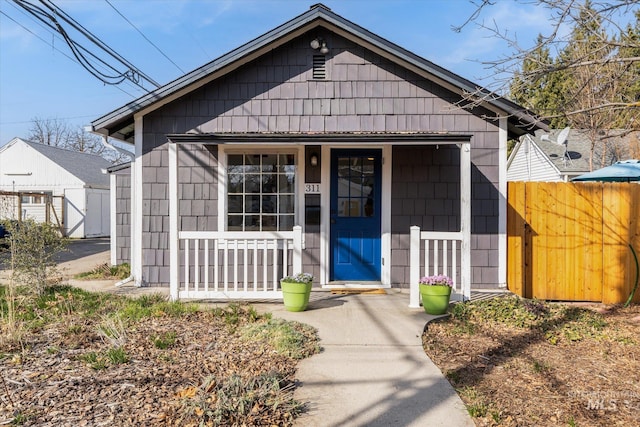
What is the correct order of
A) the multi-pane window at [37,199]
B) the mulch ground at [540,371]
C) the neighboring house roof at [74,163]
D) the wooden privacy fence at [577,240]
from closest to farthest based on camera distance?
the mulch ground at [540,371] → the wooden privacy fence at [577,240] → the multi-pane window at [37,199] → the neighboring house roof at [74,163]

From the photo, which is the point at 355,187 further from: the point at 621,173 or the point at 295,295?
the point at 621,173

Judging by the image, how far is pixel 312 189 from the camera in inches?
253

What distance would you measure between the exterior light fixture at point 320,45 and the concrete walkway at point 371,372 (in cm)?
389

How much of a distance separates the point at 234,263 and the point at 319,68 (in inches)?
131

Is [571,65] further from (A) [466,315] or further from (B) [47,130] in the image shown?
(B) [47,130]

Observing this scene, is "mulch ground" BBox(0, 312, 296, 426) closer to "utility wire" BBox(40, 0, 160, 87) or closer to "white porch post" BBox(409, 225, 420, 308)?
"white porch post" BBox(409, 225, 420, 308)

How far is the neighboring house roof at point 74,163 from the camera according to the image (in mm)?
19016

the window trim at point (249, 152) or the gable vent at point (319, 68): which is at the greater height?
the gable vent at point (319, 68)

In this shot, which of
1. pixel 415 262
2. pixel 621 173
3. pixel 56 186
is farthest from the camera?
pixel 56 186

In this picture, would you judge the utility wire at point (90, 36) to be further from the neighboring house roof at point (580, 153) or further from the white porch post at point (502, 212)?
the neighboring house roof at point (580, 153)

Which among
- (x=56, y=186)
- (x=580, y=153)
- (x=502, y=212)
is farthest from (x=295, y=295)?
(x=56, y=186)

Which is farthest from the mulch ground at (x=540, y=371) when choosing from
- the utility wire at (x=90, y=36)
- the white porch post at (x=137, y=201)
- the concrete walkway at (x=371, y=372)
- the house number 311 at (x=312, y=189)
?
the utility wire at (x=90, y=36)

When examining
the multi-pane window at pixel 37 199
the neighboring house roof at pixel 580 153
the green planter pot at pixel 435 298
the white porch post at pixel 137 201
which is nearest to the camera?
the green planter pot at pixel 435 298

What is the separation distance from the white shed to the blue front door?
1633 centimetres
